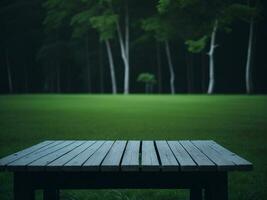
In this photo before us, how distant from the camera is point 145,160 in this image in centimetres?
450

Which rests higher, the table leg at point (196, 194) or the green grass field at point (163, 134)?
the table leg at point (196, 194)

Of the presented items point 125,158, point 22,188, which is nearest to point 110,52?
point 125,158

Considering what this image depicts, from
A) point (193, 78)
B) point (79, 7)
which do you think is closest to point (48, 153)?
point (79, 7)

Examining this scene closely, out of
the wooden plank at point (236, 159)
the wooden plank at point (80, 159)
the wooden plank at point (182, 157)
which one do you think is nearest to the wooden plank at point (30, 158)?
the wooden plank at point (80, 159)

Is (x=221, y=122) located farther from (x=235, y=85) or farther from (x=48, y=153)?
(x=235, y=85)

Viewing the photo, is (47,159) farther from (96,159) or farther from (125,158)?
(125,158)

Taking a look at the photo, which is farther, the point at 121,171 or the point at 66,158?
the point at 66,158

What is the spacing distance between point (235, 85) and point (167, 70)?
9.65 meters

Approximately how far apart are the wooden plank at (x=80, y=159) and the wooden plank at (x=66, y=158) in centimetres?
4

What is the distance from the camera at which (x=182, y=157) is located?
471 centimetres

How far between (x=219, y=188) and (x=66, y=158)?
1492 mm

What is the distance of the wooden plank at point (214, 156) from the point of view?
4.12 m

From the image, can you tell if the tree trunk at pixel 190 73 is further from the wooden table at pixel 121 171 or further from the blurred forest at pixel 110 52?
the wooden table at pixel 121 171

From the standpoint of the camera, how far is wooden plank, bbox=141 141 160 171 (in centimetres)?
416
